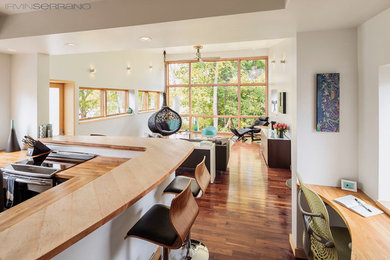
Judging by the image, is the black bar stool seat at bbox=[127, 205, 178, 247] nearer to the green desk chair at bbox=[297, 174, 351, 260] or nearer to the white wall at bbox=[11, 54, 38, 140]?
the green desk chair at bbox=[297, 174, 351, 260]

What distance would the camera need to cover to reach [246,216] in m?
2.97

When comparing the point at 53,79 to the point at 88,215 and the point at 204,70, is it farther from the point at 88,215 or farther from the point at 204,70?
the point at 204,70

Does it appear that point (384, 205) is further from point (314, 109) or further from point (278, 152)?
point (278, 152)

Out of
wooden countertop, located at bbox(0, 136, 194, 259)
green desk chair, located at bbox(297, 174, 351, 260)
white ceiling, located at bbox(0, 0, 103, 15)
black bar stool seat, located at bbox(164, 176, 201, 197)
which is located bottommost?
green desk chair, located at bbox(297, 174, 351, 260)

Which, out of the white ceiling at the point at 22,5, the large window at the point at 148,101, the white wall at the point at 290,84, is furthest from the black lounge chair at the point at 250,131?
the white ceiling at the point at 22,5

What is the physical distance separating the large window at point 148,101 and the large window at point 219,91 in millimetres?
774

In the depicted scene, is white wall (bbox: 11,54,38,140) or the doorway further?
the doorway

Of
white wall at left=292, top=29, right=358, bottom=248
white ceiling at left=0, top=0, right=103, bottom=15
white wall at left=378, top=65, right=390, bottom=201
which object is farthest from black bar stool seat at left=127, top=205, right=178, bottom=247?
white ceiling at left=0, top=0, right=103, bottom=15

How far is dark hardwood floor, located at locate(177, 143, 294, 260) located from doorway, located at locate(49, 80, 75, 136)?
2.91m

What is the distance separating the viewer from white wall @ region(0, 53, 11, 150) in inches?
143

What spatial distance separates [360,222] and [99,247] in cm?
175

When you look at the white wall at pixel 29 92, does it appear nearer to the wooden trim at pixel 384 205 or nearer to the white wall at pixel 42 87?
the white wall at pixel 42 87

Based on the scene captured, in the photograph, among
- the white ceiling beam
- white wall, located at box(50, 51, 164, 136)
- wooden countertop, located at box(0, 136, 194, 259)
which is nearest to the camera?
wooden countertop, located at box(0, 136, 194, 259)

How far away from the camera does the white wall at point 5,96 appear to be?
362 cm
